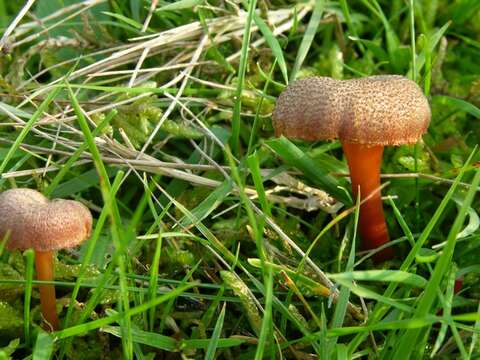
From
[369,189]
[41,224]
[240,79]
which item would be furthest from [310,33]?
[41,224]

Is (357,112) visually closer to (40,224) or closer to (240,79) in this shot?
(240,79)

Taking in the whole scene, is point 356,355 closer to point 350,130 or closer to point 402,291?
point 402,291

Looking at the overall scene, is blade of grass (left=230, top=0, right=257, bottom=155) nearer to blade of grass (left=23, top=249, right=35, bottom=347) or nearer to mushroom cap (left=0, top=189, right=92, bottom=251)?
mushroom cap (left=0, top=189, right=92, bottom=251)

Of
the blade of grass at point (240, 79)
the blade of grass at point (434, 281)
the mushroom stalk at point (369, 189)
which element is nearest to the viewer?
the blade of grass at point (434, 281)

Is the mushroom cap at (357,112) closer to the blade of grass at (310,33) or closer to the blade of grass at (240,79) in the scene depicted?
the blade of grass at (240,79)

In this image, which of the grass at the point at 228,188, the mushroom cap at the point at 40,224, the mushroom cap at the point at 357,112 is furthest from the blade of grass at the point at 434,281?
the mushroom cap at the point at 40,224

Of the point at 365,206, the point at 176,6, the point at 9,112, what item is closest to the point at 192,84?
the point at 176,6
